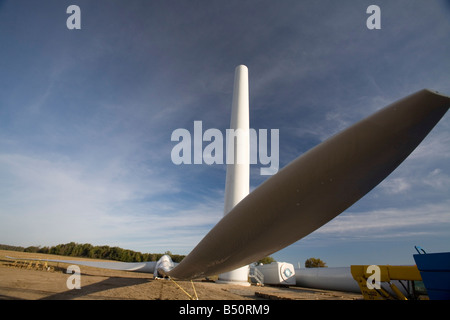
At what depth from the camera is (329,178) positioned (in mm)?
1656

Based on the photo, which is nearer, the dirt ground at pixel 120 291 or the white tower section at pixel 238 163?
the dirt ground at pixel 120 291

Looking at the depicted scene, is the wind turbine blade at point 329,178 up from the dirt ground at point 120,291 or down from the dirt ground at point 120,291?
up

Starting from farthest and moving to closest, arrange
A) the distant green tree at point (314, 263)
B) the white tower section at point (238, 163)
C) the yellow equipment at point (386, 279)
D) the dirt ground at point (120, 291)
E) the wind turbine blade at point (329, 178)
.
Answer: the distant green tree at point (314, 263)
the white tower section at point (238, 163)
the dirt ground at point (120, 291)
the yellow equipment at point (386, 279)
the wind turbine blade at point (329, 178)

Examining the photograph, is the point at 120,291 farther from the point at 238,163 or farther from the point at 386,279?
the point at 386,279

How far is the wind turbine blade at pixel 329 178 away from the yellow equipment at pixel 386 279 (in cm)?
627

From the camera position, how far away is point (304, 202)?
6.09 ft

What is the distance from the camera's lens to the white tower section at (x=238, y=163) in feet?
47.7

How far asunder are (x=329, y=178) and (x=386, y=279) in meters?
7.54

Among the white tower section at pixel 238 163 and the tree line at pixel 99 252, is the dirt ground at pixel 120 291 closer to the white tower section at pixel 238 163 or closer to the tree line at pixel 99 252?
the white tower section at pixel 238 163

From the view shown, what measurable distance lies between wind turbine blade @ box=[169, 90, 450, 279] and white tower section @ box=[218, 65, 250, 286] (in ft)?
38.6

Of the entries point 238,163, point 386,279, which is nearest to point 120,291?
point 238,163

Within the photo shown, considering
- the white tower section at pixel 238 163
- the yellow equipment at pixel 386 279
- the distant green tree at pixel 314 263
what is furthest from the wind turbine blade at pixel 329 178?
the distant green tree at pixel 314 263
